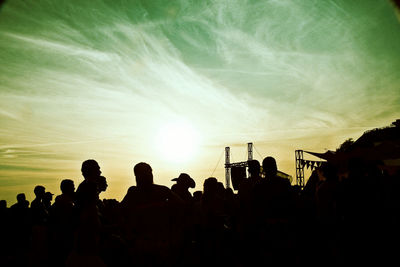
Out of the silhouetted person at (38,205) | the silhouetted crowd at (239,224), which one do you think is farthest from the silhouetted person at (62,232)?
the silhouetted person at (38,205)

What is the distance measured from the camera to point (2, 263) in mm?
5281

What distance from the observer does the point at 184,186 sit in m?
5.38

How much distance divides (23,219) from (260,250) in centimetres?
489

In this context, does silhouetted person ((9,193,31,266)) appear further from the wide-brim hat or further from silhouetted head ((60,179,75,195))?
the wide-brim hat

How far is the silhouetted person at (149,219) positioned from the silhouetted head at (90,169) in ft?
2.45

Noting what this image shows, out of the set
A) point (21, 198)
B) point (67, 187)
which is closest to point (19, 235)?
point (21, 198)

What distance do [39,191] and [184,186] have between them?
10.3ft

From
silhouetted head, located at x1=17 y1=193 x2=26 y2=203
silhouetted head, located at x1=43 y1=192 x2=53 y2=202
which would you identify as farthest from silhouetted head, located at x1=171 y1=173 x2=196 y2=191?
silhouetted head, located at x1=17 y1=193 x2=26 y2=203

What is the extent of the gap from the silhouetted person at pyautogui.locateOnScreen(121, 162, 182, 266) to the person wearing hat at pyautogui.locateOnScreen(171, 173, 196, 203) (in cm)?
206

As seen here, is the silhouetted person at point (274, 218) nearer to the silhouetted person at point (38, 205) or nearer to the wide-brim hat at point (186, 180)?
the wide-brim hat at point (186, 180)

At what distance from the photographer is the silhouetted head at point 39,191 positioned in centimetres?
539

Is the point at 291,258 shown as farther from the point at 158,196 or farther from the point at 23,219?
the point at 23,219

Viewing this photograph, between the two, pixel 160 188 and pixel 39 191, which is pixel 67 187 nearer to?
pixel 160 188

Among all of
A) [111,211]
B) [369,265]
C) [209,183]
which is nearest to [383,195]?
[369,265]
